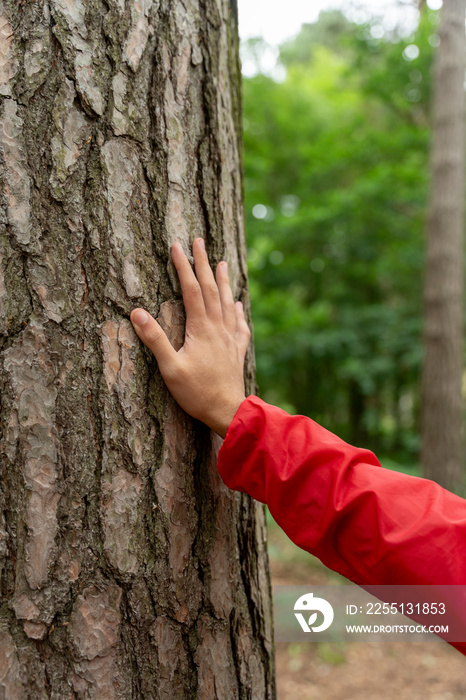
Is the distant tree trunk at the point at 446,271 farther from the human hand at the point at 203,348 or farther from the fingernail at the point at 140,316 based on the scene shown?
the fingernail at the point at 140,316

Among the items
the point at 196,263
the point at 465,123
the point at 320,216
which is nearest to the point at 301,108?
the point at 320,216

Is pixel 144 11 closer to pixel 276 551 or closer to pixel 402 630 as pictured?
pixel 402 630

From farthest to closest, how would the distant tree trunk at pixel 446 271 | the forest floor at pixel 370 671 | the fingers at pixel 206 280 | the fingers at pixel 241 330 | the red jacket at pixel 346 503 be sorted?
1. the distant tree trunk at pixel 446 271
2. the forest floor at pixel 370 671
3. the fingers at pixel 241 330
4. the fingers at pixel 206 280
5. the red jacket at pixel 346 503

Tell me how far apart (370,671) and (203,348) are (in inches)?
129

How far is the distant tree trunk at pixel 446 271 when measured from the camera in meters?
5.89

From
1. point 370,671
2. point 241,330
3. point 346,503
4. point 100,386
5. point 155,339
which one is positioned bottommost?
point 370,671

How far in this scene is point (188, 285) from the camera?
1.24 meters

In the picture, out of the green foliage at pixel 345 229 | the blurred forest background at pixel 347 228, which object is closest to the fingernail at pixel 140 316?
the blurred forest background at pixel 347 228

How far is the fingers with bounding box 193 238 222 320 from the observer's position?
4.20 ft

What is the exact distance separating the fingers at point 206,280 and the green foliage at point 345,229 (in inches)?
337

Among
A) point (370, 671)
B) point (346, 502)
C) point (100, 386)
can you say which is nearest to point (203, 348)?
point (100, 386)

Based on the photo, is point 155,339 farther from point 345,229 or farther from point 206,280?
point 345,229

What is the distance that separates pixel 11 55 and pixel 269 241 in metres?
10.2

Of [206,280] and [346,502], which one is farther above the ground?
[206,280]
